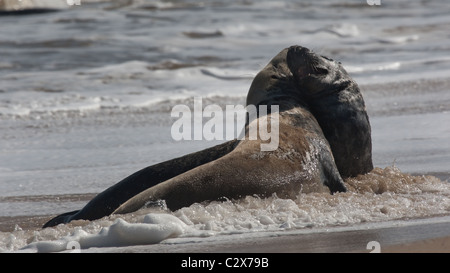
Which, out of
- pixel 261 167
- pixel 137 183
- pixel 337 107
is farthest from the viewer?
pixel 337 107

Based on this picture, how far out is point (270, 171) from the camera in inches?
195

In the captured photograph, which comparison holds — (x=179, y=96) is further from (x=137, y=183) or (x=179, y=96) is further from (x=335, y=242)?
(x=335, y=242)

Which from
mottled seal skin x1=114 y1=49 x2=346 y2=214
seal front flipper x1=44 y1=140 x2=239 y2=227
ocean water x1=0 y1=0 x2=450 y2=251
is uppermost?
mottled seal skin x1=114 y1=49 x2=346 y2=214

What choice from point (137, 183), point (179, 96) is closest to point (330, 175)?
point (137, 183)

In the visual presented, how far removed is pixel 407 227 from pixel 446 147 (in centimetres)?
284

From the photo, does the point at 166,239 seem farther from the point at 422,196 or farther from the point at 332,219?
the point at 422,196

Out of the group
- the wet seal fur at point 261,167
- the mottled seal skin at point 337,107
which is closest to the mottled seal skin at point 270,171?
the wet seal fur at point 261,167

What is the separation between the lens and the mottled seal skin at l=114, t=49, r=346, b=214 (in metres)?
4.79

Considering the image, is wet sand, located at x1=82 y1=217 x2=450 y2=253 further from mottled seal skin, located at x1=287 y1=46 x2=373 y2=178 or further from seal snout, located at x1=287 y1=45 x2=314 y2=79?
seal snout, located at x1=287 y1=45 x2=314 y2=79

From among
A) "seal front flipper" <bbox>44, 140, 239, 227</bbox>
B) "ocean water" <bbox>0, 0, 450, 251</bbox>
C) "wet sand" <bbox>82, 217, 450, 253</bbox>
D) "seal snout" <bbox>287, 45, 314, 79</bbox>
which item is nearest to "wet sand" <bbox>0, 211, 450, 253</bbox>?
"wet sand" <bbox>82, 217, 450, 253</bbox>

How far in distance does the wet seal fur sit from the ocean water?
96mm

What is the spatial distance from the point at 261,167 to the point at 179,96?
21.9 ft

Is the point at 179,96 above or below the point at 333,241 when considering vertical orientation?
below

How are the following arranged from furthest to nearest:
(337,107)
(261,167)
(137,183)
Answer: (337,107) < (137,183) < (261,167)
